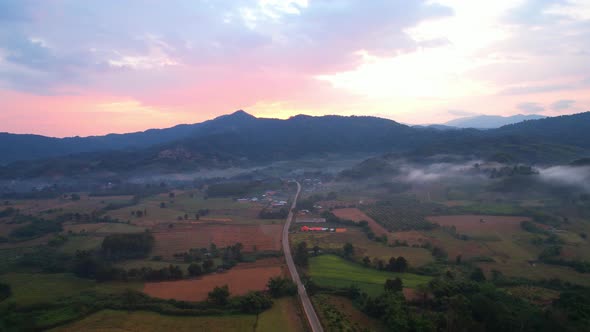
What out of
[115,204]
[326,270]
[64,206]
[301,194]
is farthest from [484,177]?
[64,206]

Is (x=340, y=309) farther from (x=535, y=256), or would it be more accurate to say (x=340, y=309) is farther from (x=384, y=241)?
(x=535, y=256)

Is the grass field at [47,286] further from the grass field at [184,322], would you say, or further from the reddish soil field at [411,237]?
the reddish soil field at [411,237]

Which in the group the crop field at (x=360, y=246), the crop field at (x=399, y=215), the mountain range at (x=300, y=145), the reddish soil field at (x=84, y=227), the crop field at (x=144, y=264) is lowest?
the crop field at (x=360, y=246)

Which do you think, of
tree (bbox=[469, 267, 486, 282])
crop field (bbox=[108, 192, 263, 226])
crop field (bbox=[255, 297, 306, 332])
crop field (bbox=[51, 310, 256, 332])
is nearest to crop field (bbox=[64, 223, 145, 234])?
crop field (bbox=[108, 192, 263, 226])

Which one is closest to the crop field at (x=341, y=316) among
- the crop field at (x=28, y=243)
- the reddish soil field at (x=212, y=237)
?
the reddish soil field at (x=212, y=237)

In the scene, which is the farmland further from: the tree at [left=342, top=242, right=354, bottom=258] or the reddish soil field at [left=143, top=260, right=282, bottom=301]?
the reddish soil field at [left=143, top=260, right=282, bottom=301]

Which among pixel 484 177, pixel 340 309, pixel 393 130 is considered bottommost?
pixel 340 309
